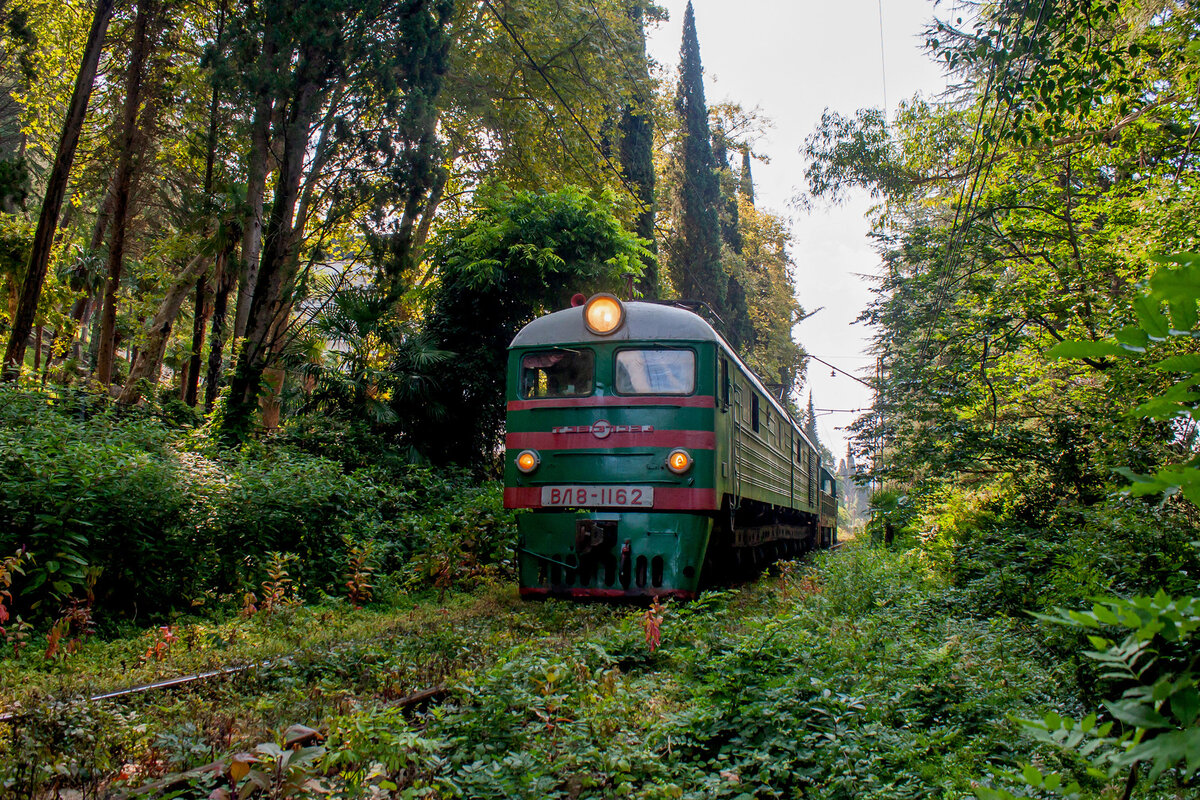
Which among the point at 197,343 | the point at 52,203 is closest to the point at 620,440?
the point at 52,203

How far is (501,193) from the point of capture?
1647 cm

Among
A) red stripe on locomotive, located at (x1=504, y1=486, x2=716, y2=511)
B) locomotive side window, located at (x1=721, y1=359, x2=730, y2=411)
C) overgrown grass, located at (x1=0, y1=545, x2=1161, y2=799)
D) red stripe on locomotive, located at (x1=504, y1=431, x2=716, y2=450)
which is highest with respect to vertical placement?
locomotive side window, located at (x1=721, y1=359, x2=730, y2=411)

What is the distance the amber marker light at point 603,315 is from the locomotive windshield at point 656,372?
0.29 m

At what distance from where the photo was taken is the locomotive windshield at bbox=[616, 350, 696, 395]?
8.01 metres

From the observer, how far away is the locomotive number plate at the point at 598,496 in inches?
300

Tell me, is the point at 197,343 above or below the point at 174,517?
above

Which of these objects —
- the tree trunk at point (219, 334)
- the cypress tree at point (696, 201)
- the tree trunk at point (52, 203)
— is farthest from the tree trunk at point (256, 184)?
the cypress tree at point (696, 201)

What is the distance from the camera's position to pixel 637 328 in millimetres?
8242

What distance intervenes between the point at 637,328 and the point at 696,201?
23.4 metres

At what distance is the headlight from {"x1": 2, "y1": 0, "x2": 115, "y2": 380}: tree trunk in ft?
22.5

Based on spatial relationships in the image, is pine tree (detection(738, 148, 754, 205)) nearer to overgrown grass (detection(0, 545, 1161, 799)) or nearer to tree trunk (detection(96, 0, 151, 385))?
tree trunk (detection(96, 0, 151, 385))

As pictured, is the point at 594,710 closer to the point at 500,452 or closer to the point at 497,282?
the point at 497,282

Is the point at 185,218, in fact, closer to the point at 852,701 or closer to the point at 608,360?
the point at 608,360

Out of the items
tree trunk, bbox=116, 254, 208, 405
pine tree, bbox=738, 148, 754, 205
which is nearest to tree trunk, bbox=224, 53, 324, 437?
tree trunk, bbox=116, 254, 208, 405
